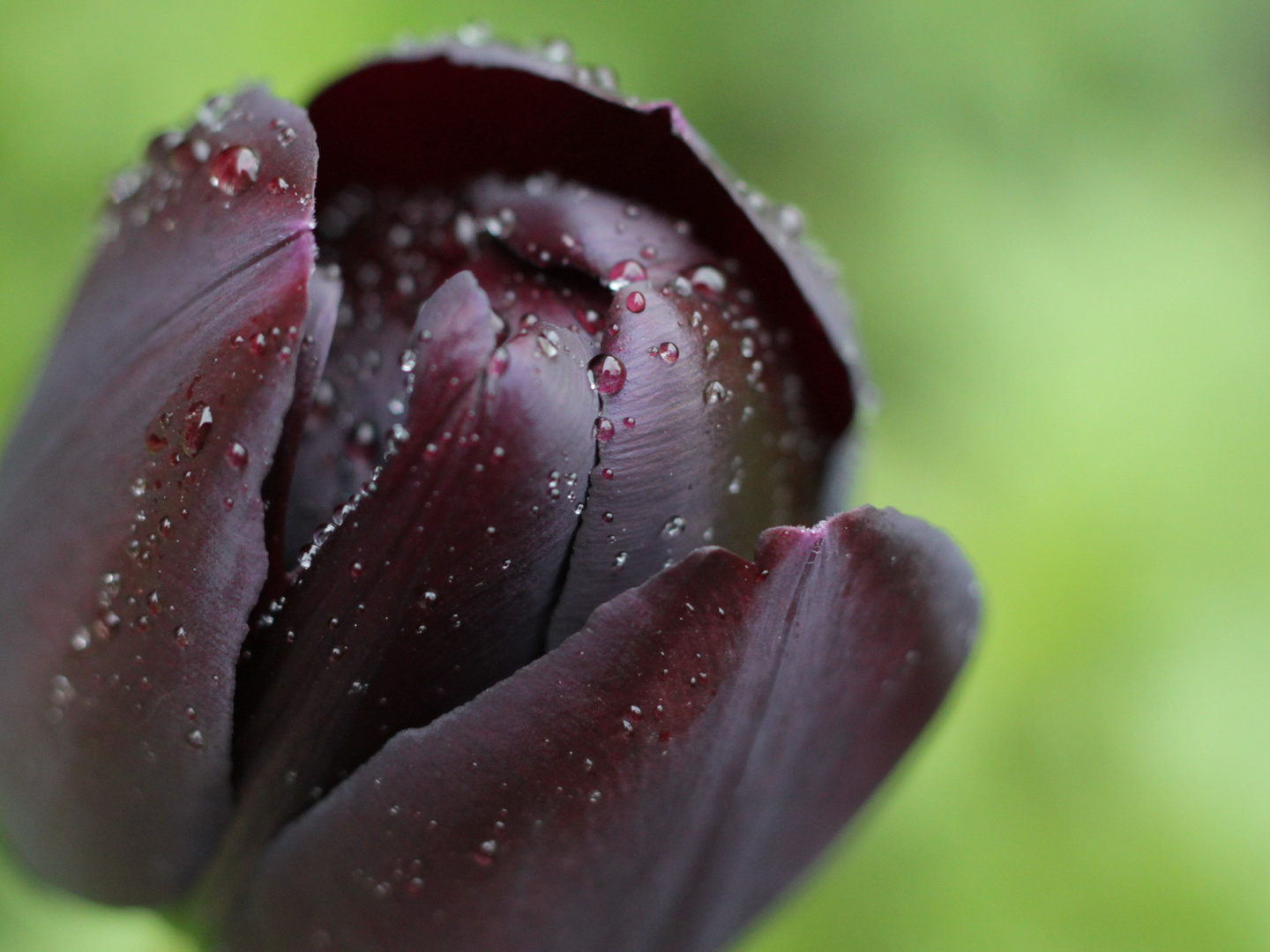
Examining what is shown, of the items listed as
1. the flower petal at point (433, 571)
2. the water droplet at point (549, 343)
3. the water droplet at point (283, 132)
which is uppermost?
the water droplet at point (283, 132)

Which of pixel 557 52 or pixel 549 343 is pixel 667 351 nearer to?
pixel 549 343

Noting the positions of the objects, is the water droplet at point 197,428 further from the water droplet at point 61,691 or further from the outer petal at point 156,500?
the water droplet at point 61,691

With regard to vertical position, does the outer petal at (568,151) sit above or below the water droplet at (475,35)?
below

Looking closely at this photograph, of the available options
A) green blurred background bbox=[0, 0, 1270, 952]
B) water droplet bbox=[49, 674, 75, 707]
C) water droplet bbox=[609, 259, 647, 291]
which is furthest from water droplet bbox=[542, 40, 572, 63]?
green blurred background bbox=[0, 0, 1270, 952]

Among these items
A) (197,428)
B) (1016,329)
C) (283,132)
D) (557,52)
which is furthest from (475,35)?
(1016,329)

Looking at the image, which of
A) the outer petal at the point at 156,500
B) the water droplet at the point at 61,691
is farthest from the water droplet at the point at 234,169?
the water droplet at the point at 61,691

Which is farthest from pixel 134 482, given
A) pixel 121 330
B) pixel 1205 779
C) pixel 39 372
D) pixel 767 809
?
pixel 1205 779

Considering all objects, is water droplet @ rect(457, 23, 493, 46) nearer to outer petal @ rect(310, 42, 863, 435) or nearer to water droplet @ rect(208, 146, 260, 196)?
outer petal @ rect(310, 42, 863, 435)
